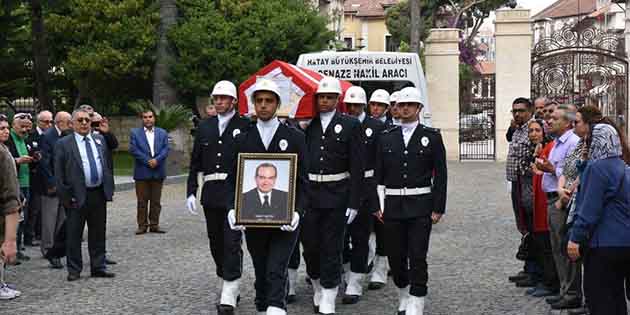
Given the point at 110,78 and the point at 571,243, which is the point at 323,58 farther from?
the point at 110,78

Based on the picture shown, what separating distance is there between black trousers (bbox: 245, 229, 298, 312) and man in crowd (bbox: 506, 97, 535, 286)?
323cm

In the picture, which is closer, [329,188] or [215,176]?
[329,188]

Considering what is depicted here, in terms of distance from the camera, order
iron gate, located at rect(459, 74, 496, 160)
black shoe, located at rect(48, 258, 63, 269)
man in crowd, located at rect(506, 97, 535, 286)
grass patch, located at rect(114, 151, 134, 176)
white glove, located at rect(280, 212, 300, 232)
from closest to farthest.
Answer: white glove, located at rect(280, 212, 300, 232) < man in crowd, located at rect(506, 97, 535, 286) < black shoe, located at rect(48, 258, 63, 269) < grass patch, located at rect(114, 151, 134, 176) < iron gate, located at rect(459, 74, 496, 160)

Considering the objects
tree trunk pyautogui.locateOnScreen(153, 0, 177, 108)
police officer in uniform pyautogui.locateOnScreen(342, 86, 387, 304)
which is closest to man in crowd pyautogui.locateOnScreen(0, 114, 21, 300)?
police officer in uniform pyautogui.locateOnScreen(342, 86, 387, 304)

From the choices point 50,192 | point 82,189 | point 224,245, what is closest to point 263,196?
point 224,245

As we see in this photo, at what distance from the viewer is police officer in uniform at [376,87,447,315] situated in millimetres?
8109

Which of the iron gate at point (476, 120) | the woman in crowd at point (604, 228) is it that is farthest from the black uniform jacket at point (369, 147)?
the iron gate at point (476, 120)

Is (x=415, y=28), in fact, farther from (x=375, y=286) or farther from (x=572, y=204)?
(x=572, y=204)

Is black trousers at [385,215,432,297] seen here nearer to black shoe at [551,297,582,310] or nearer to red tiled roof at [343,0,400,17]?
black shoe at [551,297,582,310]

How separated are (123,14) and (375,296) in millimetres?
22218

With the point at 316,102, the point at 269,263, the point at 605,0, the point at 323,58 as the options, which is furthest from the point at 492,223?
the point at 605,0

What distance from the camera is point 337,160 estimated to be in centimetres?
902

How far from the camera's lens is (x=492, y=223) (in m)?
15.6

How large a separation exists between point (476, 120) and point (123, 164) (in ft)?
40.1
